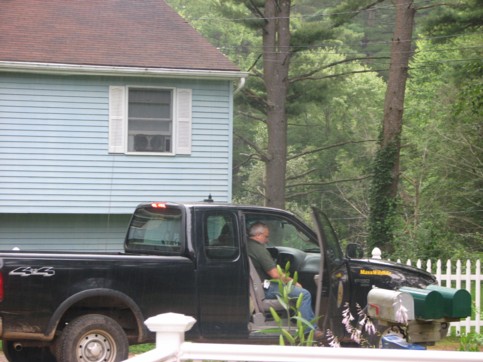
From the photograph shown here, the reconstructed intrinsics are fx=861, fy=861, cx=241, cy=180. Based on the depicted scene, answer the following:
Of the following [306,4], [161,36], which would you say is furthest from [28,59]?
[306,4]

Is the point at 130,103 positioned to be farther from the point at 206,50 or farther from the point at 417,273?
the point at 417,273

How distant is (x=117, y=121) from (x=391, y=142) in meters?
7.50

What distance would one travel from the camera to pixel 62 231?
66.6ft

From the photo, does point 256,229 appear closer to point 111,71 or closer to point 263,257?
point 263,257

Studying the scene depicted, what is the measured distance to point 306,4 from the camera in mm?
52531

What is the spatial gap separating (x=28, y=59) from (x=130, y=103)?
2.48 m

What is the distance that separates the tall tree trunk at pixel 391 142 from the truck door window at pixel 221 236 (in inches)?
531

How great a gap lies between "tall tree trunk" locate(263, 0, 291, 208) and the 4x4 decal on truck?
1674 centimetres

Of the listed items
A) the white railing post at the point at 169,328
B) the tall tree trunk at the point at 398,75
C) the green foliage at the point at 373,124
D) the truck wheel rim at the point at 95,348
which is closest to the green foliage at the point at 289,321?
the white railing post at the point at 169,328

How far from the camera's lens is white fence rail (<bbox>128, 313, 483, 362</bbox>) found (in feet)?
15.5

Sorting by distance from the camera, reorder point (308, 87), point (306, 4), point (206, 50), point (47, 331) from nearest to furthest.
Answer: point (47, 331) < point (206, 50) < point (308, 87) < point (306, 4)

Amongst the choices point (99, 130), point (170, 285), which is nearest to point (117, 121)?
point (99, 130)

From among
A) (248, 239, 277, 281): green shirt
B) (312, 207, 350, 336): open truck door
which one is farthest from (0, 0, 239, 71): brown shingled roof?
(312, 207, 350, 336): open truck door

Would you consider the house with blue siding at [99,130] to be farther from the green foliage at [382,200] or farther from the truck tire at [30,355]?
the truck tire at [30,355]
